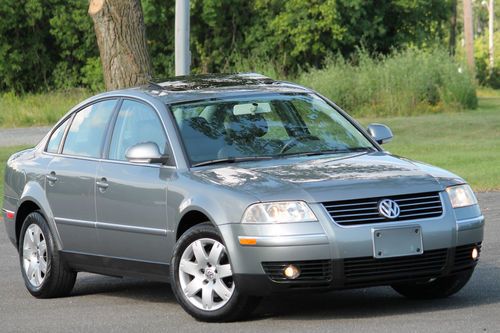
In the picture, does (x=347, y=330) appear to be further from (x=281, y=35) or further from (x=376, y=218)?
(x=281, y=35)

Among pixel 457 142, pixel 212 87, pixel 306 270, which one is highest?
pixel 212 87

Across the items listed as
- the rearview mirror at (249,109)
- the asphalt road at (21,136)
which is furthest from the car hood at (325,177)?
the asphalt road at (21,136)

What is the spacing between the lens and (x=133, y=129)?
9562mm

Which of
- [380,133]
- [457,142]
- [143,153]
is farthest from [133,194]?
[457,142]

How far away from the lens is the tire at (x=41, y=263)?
9.91m

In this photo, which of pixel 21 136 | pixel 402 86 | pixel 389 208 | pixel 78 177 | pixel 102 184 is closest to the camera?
pixel 389 208

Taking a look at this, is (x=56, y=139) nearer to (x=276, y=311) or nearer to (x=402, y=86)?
(x=276, y=311)

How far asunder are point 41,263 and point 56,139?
100cm

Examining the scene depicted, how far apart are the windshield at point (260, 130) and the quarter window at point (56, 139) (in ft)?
4.76

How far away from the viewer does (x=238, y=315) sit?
8.30 metres

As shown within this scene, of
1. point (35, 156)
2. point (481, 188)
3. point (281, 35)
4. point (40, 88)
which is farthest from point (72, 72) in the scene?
point (35, 156)

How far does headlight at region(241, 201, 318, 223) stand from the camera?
26.2 feet

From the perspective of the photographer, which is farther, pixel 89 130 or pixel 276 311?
pixel 89 130

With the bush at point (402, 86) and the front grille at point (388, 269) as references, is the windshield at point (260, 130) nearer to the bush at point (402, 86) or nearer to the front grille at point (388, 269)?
the front grille at point (388, 269)
